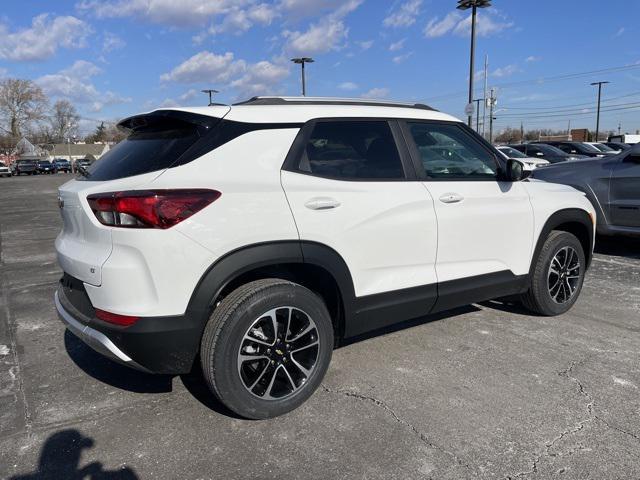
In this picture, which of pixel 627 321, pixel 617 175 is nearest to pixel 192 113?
pixel 627 321

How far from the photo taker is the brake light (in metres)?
2.55

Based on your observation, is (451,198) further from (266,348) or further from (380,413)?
(266,348)

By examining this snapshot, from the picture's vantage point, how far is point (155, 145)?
2898 millimetres

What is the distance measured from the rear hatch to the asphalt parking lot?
90 centimetres

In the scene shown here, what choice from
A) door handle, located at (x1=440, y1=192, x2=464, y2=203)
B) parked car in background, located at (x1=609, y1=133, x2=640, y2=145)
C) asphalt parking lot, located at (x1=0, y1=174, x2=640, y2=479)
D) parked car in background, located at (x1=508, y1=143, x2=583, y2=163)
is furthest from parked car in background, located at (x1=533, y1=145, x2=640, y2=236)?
parked car in background, located at (x1=609, y1=133, x2=640, y2=145)

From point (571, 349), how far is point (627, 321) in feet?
3.35

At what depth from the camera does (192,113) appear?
2869 millimetres

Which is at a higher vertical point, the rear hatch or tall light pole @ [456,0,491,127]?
tall light pole @ [456,0,491,127]

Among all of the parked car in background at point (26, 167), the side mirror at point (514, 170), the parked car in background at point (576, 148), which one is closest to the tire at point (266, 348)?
the side mirror at point (514, 170)

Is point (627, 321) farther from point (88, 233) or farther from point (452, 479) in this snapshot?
point (88, 233)

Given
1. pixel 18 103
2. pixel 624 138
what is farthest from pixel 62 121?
pixel 624 138

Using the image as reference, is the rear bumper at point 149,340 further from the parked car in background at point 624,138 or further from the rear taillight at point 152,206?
the parked car in background at point 624,138

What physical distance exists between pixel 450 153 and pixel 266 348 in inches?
79.8

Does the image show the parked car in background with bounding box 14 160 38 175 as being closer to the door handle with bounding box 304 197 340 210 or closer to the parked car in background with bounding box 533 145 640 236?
the parked car in background with bounding box 533 145 640 236
